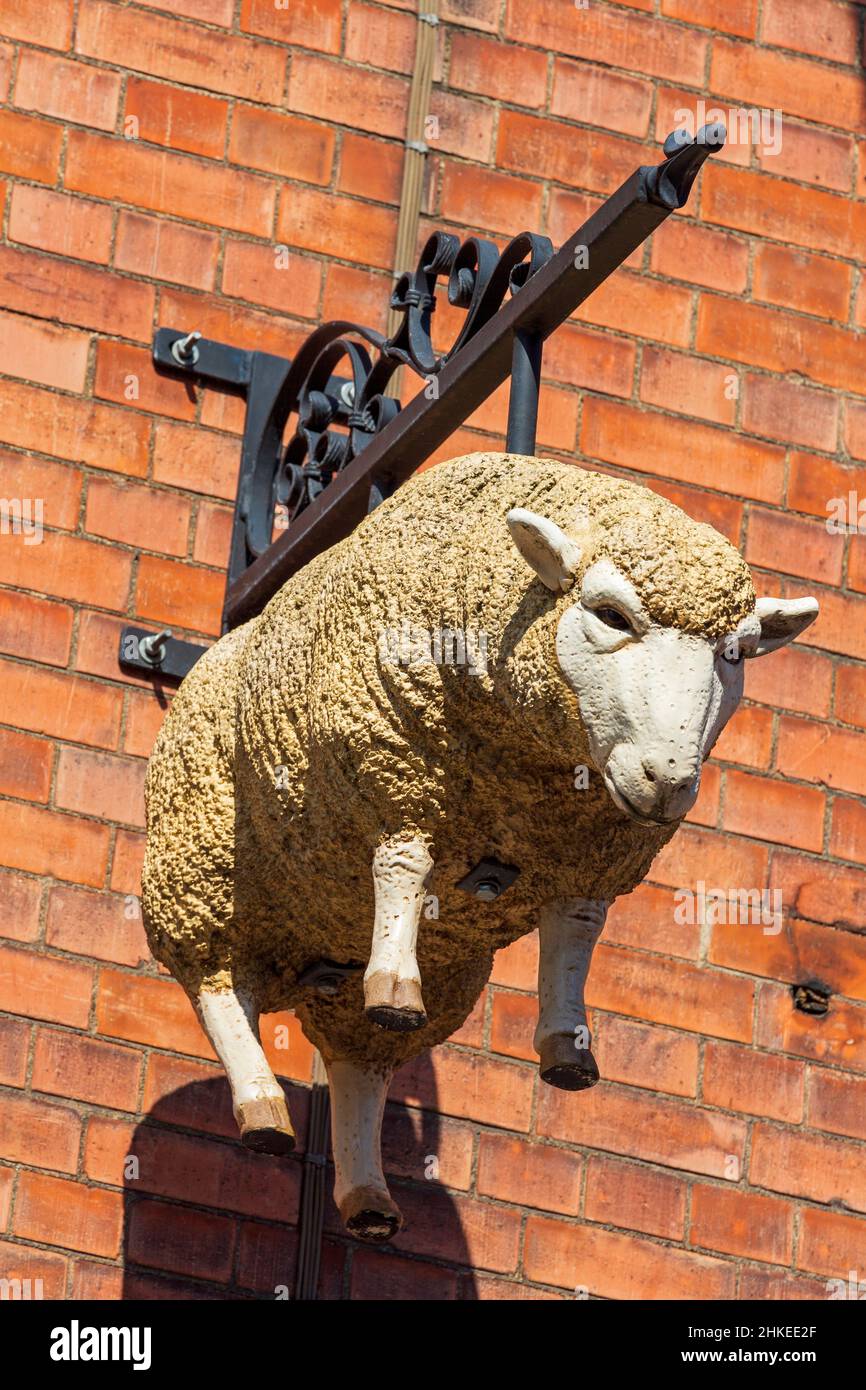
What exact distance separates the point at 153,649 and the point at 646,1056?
132cm

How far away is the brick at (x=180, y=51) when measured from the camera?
19.1 feet

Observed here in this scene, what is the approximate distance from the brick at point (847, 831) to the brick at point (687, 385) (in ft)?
2.97

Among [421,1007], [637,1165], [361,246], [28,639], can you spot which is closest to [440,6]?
[361,246]

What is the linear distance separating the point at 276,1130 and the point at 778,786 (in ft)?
6.76

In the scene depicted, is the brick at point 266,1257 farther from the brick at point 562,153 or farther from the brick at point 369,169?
the brick at point 562,153

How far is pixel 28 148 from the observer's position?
18.7 feet

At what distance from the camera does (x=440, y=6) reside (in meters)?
6.09

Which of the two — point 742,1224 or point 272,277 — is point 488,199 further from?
point 742,1224

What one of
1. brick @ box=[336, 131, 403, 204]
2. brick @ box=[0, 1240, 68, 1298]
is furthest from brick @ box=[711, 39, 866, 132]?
brick @ box=[0, 1240, 68, 1298]

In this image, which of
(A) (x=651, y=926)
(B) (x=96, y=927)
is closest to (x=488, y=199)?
(A) (x=651, y=926)

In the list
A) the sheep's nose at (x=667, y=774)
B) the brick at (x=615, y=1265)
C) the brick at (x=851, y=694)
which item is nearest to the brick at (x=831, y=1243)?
the brick at (x=615, y=1265)

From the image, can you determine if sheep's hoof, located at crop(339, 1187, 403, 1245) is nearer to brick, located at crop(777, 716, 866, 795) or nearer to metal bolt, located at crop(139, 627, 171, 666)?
metal bolt, located at crop(139, 627, 171, 666)

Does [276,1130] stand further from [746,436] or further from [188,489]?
[746,436]

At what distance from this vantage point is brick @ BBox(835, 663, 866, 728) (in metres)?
5.99
